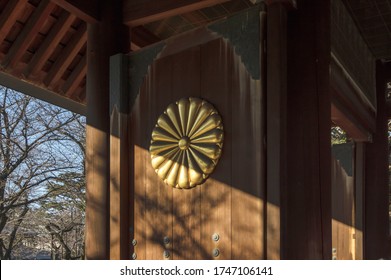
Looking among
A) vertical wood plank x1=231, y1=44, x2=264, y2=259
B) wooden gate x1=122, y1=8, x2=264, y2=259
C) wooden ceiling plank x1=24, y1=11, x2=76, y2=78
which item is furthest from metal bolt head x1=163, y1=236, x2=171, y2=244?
wooden ceiling plank x1=24, y1=11, x2=76, y2=78

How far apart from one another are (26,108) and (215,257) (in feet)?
31.1

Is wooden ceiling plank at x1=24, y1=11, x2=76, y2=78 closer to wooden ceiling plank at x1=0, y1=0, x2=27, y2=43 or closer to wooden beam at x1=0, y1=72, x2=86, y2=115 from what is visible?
wooden beam at x1=0, y1=72, x2=86, y2=115

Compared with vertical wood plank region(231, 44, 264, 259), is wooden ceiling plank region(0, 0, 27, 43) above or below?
above

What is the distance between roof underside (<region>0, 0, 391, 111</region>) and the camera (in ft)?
10.6

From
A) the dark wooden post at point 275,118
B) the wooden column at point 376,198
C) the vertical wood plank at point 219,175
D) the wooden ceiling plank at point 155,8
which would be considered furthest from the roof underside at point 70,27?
the wooden column at point 376,198

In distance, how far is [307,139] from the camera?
2381 millimetres

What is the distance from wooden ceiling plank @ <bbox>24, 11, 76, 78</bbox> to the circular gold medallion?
130 centimetres

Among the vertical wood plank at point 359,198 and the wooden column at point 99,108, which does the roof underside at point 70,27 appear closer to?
the wooden column at point 99,108

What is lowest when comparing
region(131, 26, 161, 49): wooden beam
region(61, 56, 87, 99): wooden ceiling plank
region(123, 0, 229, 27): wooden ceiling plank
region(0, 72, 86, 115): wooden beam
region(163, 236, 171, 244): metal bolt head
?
region(163, 236, 171, 244): metal bolt head

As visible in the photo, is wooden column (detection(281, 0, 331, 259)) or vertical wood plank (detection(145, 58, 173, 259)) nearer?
wooden column (detection(281, 0, 331, 259))

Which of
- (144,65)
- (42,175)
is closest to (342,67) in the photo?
(144,65)

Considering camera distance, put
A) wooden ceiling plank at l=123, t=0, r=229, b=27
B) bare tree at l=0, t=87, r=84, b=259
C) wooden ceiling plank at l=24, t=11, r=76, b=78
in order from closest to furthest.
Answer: wooden ceiling plank at l=123, t=0, r=229, b=27, wooden ceiling plank at l=24, t=11, r=76, b=78, bare tree at l=0, t=87, r=84, b=259

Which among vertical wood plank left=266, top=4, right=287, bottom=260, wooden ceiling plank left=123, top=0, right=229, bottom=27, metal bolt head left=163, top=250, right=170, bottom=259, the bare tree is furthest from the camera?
the bare tree
